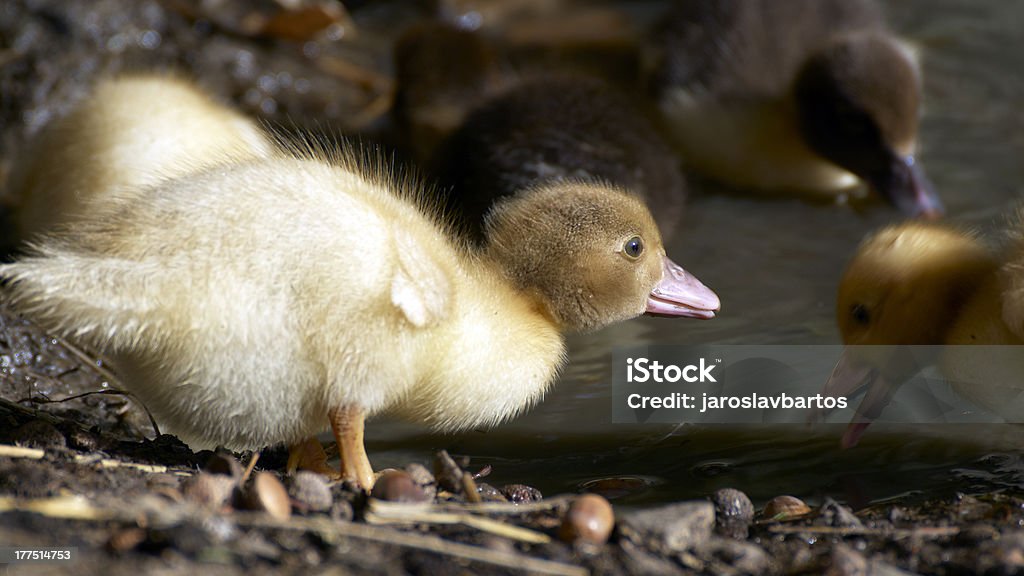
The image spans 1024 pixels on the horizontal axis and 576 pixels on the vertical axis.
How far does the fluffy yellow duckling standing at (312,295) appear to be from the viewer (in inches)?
93.1

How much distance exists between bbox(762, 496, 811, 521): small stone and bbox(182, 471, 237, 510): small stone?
1.21 m

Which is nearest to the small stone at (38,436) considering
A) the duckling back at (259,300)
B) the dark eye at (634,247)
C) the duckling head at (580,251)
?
the duckling back at (259,300)

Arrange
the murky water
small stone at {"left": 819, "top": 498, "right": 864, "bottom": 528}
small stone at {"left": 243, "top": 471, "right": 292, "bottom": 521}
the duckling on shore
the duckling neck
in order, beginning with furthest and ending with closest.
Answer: the duckling on shore
the murky water
the duckling neck
small stone at {"left": 819, "top": 498, "right": 864, "bottom": 528}
small stone at {"left": 243, "top": 471, "right": 292, "bottom": 521}

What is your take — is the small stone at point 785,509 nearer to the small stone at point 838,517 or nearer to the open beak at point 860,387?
Answer: the small stone at point 838,517

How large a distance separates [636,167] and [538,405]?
1023 millimetres

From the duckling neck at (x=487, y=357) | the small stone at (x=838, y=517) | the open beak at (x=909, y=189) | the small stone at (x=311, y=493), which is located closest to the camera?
the small stone at (x=311, y=493)

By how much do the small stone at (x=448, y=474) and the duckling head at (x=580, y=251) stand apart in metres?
0.53

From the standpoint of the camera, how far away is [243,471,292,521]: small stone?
220 centimetres

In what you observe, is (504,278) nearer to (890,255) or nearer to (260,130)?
(890,255)

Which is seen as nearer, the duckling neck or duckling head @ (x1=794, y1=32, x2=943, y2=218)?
the duckling neck

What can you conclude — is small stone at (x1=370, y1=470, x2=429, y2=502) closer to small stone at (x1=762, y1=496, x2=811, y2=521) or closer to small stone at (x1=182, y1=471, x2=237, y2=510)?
small stone at (x1=182, y1=471, x2=237, y2=510)

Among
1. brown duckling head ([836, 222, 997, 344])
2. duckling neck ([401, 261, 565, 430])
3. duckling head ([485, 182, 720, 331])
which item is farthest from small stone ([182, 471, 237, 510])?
brown duckling head ([836, 222, 997, 344])

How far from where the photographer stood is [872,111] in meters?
4.71

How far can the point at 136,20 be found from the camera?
5449 mm
